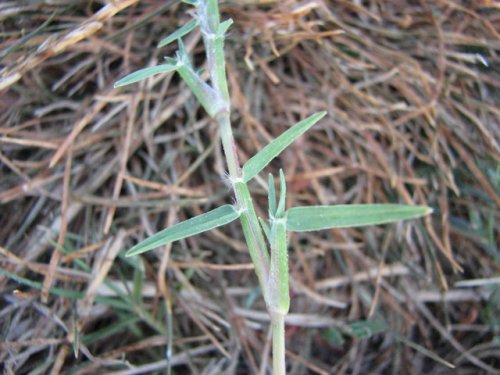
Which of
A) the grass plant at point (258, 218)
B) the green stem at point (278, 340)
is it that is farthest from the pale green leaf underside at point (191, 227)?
the green stem at point (278, 340)

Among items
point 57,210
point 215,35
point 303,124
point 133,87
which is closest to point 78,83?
point 133,87

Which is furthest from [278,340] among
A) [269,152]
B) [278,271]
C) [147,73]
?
[147,73]

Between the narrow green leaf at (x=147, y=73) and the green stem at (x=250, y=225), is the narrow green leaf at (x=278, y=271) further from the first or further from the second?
the narrow green leaf at (x=147, y=73)

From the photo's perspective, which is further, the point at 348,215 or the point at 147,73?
the point at 147,73

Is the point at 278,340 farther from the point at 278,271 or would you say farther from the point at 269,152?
the point at 269,152

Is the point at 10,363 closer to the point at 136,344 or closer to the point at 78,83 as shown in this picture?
the point at 136,344

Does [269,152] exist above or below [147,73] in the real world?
below

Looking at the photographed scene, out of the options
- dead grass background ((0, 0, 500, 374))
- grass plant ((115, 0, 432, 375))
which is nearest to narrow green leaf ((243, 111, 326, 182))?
grass plant ((115, 0, 432, 375))

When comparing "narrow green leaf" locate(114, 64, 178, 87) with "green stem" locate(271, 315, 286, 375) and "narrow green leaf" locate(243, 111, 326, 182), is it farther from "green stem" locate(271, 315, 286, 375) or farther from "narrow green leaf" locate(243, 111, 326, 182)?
"green stem" locate(271, 315, 286, 375)
